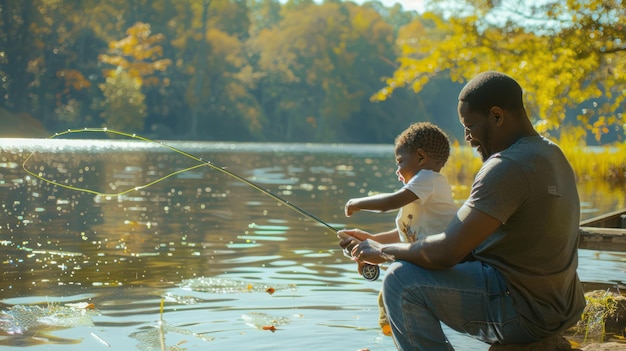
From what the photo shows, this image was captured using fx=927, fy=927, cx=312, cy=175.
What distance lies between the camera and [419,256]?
12.2ft

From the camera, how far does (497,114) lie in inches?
147

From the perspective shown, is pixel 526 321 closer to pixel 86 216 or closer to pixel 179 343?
pixel 179 343

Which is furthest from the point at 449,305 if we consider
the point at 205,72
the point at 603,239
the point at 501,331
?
the point at 205,72

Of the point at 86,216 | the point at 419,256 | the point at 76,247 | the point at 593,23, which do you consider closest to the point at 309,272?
the point at 76,247

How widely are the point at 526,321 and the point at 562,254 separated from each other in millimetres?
299

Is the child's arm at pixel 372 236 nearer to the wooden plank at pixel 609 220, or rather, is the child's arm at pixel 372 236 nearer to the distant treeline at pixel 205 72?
the wooden plank at pixel 609 220

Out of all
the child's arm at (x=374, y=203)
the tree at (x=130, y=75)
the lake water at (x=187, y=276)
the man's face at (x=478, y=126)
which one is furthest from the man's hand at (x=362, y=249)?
the tree at (x=130, y=75)

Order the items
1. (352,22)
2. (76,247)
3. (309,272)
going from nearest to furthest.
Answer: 1. (309,272)
2. (76,247)
3. (352,22)

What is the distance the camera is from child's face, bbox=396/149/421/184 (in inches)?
199

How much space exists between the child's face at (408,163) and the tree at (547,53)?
1077cm

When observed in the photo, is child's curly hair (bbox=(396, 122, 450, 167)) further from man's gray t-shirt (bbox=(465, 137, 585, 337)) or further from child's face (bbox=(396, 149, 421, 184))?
man's gray t-shirt (bbox=(465, 137, 585, 337))

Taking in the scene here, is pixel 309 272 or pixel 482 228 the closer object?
pixel 482 228

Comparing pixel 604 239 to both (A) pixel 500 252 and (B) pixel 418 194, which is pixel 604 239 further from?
(A) pixel 500 252

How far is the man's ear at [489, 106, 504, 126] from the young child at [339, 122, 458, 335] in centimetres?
92
